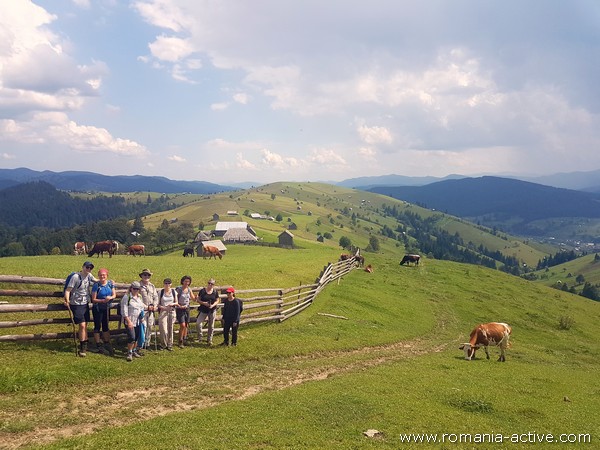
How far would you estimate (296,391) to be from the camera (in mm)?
13172

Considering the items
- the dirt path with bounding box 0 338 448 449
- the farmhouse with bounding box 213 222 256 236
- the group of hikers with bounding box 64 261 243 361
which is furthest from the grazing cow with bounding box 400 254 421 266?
the farmhouse with bounding box 213 222 256 236

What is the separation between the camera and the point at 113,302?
51.4ft

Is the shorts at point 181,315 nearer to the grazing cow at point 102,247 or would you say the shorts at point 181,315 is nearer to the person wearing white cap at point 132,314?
the person wearing white cap at point 132,314

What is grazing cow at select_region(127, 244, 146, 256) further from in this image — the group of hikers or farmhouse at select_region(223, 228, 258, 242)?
farmhouse at select_region(223, 228, 258, 242)

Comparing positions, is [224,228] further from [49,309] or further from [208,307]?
[49,309]

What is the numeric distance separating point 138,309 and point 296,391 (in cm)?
669

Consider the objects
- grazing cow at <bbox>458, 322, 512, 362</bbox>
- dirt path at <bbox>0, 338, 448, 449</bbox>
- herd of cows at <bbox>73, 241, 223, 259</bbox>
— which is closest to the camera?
dirt path at <bbox>0, 338, 448, 449</bbox>

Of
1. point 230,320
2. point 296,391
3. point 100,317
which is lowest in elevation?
point 296,391

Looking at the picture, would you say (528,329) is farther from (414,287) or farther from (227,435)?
(227,435)

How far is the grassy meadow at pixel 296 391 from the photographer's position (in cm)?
964

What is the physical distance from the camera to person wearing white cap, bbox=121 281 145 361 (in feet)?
46.3

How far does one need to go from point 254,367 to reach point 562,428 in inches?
427

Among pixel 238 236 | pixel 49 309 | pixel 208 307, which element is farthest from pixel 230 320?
pixel 238 236

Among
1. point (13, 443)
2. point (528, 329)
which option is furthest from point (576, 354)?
point (13, 443)
